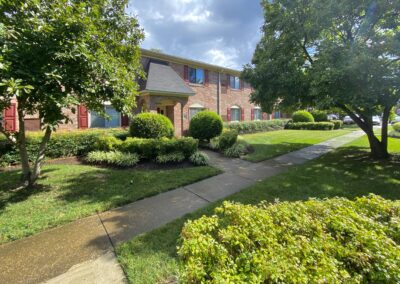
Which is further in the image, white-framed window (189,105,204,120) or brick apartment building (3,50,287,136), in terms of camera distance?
white-framed window (189,105,204,120)

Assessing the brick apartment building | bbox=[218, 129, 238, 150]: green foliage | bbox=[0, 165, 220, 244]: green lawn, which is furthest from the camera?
the brick apartment building

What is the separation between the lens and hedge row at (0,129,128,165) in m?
7.32

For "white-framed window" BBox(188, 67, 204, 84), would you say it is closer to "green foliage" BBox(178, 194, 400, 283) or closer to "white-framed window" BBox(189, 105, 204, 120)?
"white-framed window" BBox(189, 105, 204, 120)

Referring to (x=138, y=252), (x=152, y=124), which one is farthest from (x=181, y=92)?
(x=138, y=252)

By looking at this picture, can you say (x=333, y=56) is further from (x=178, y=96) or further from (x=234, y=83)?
(x=234, y=83)

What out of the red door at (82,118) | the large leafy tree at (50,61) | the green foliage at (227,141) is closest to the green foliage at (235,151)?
→ the green foliage at (227,141)

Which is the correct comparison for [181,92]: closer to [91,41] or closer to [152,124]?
[152,124]

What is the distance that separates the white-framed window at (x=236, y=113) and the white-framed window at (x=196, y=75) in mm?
4767

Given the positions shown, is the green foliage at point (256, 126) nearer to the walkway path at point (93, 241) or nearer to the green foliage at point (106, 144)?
the green foliage at point (106, 144)

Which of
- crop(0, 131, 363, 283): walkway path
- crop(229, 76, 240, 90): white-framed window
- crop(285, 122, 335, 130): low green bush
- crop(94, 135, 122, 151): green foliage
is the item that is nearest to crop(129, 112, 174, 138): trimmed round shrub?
crop(94, 135, 122, 151): green foliage

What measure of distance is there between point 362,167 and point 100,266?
8647 mm

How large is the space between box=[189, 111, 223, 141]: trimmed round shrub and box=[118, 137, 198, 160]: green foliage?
12.8 ft

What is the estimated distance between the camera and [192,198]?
4918mm

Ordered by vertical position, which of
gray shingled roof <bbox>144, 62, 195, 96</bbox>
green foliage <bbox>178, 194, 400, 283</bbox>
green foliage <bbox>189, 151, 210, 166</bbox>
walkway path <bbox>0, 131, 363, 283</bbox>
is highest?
gray shingled roof <bbox>144, 62, 195, 96</bbox>
